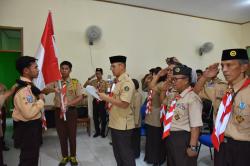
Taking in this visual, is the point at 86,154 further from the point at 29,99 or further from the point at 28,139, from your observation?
the point at 29,99

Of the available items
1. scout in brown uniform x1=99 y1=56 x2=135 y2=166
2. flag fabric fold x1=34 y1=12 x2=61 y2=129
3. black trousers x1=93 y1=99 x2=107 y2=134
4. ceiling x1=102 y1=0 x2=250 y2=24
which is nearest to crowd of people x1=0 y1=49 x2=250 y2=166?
scout in brown uniform x1=99 y1=56 x2=135 y2=166

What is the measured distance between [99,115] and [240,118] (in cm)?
398

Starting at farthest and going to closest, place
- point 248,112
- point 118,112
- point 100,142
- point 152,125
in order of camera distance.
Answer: point 100,142
point 152,125
point 118,112
point 248,112

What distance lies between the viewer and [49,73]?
2852mm

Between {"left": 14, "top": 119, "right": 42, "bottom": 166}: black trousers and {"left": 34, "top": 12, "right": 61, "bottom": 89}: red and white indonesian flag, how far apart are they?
65 centimetres

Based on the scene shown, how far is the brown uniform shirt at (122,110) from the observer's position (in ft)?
8.24

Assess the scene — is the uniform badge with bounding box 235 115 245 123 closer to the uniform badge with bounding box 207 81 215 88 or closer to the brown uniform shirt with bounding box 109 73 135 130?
the uniform badge with bounding box 207 81 215 88

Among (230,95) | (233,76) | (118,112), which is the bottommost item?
(118,112)

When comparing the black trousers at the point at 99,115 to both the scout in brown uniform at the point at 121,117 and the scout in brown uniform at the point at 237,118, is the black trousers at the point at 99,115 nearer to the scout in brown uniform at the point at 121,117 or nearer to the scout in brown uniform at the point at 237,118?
the scout in brown uniform at the point at 121,117

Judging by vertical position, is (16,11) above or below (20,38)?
above

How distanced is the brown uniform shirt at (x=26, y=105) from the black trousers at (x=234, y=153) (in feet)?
5.45

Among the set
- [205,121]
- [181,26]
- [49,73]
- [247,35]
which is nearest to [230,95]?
[49,73]

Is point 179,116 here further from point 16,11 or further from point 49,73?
point 16,11

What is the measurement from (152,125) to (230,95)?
1796 millimetres
